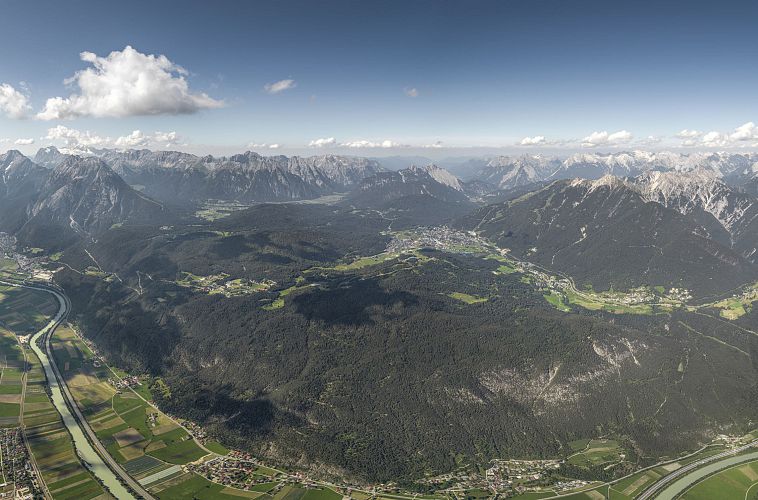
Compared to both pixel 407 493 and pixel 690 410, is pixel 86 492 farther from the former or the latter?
pixel 690 410

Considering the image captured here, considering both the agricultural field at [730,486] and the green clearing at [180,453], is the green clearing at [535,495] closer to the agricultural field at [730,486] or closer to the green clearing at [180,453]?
the agricultural field at [730,486]

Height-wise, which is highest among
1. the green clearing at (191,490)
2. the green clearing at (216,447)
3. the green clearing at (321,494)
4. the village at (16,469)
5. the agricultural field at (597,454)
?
the village at (16,469)

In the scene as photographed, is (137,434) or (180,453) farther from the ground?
(137,434)

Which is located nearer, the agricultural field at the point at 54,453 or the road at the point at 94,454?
the agricultural field at the point at 54,453

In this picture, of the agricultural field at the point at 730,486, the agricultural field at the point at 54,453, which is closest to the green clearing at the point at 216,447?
the agricultural field at the point at 54,453

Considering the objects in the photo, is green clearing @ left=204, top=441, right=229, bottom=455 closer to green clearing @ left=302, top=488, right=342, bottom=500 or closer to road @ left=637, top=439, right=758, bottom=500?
green clearing @ left=302, top=488, right=342, bottom=500

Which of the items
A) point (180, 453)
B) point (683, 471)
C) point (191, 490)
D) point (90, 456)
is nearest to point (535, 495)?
point (683, 471)

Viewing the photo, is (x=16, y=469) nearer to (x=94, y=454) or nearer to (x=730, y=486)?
(x=94, y=454)
